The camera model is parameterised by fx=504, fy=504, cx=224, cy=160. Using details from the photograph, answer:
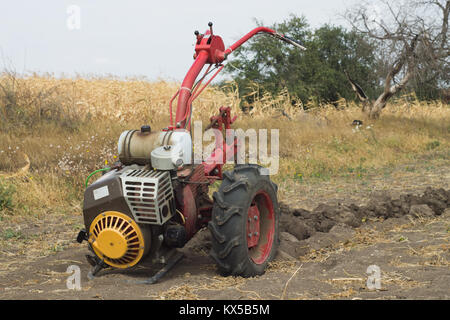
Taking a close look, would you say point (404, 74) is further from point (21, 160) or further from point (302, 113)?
point (21, 160)

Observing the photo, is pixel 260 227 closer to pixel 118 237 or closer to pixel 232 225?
pixel 232 225

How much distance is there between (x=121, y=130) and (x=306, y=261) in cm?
695

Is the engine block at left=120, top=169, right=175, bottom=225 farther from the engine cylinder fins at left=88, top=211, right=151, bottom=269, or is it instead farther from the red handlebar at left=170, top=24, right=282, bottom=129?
the red handlebar at left=170, top=24, right=282, bottom=129

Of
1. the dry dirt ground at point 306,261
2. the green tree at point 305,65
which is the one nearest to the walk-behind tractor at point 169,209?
the dry dirt ground at point 306,261

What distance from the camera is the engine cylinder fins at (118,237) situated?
401 cm

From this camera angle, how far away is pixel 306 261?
482cm

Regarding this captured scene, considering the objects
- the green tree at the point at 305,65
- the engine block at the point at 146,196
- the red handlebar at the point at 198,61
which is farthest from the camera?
the green tree at the point at 305,65

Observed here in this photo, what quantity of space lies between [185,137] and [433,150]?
38.0 ft

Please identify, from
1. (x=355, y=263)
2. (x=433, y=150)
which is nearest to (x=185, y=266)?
(x=355, y=263)

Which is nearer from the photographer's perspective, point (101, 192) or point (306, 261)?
point (101, 192)

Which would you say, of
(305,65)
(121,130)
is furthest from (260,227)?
(305,65)

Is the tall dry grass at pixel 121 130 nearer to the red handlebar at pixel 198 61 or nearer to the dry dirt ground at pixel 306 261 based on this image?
the dry dirt ground at pixel 306 261

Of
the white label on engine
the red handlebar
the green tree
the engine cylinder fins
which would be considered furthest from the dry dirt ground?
the green tree

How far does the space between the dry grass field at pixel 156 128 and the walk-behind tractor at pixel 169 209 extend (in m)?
0.26
